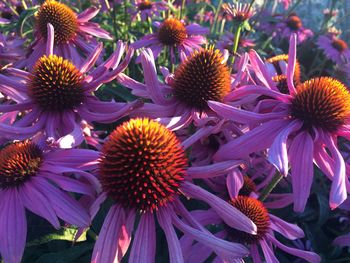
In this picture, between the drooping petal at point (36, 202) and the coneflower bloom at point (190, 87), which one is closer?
the drooping petal at point (36, 202)

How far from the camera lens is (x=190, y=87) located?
58.6 inches

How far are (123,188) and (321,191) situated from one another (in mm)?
1497

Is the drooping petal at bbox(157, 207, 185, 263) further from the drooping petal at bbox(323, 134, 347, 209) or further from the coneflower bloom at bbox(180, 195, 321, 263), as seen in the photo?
the drooping petal at bbox(323, 134, 347, 209)

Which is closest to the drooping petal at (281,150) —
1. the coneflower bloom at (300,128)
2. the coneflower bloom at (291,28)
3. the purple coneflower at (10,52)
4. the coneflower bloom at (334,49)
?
the coneflower bloom at (300,128)

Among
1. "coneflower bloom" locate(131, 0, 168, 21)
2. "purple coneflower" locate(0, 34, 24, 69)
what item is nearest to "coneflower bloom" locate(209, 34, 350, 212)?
"purple coneflower" locate(0, 34, 24, 69)

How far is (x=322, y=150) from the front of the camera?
1.29 metres

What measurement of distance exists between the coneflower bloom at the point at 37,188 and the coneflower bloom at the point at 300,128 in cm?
43

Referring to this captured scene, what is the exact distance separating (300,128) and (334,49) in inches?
122

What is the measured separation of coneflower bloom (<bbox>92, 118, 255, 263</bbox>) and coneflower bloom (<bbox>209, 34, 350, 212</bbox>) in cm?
17

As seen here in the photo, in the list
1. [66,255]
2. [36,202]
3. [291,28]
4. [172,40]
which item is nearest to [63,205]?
[36,202]

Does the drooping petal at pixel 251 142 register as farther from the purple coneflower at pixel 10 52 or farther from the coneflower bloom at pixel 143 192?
the purple coneflower at pixel 10 52

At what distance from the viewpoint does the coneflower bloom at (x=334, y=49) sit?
390 centimetres

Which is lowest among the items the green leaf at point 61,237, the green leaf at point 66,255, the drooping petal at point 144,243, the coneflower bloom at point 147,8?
the green leaf at point 66,255

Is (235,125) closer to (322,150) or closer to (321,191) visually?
(322,150)
